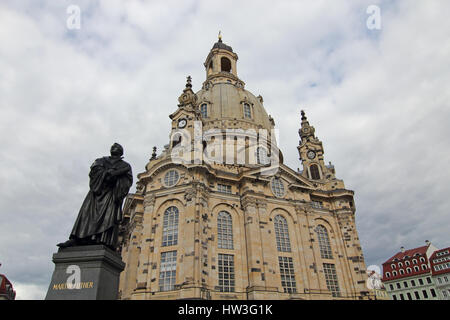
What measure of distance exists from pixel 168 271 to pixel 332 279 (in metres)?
18.7

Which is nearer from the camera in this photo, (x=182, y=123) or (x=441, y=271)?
(x=182, y=123)

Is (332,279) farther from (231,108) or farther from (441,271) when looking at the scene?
(441,271)

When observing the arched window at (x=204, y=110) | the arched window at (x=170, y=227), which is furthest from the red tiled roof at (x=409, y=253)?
the arched window at (x=170, y=227)

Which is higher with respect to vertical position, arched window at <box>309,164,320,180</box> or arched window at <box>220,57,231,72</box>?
arched window at <box>220,57,231,72</box>

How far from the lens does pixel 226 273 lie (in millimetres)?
28562

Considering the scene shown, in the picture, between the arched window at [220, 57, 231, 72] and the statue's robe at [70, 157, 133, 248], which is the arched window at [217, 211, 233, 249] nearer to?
the statue's robe at [70, 157, 133, 248]

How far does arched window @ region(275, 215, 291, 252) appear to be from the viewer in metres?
32.2

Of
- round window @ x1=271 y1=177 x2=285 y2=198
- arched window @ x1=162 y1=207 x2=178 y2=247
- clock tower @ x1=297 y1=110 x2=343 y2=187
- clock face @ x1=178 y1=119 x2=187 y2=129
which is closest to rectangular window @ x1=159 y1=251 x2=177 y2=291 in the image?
arched window @ x1=162 y1=207 x2=178 y2=247

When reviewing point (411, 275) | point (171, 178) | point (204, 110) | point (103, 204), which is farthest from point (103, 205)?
point (411, 275)

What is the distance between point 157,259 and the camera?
2797 cm

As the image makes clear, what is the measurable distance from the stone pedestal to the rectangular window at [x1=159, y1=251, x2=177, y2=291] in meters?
19.3

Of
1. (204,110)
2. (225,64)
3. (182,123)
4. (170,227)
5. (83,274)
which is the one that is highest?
(225,64)
